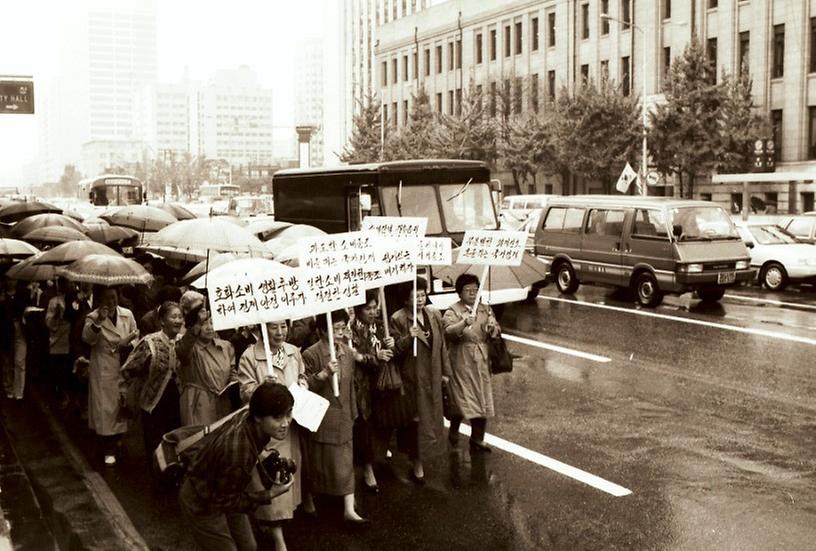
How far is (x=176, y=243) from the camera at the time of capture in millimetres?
10859

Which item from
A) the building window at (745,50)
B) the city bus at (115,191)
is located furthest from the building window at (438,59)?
the building window at (745,50)

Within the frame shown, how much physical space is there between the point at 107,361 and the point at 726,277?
13.4 m

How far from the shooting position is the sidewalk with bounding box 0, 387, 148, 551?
6.98 metres

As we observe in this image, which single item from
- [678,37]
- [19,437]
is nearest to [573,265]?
[19,437]

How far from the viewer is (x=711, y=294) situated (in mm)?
19969

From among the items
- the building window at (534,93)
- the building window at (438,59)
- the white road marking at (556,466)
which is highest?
the building window at (438,59)

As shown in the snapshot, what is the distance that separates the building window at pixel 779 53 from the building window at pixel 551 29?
16.6 meters

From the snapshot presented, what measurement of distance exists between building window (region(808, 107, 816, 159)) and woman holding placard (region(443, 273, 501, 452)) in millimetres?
37854

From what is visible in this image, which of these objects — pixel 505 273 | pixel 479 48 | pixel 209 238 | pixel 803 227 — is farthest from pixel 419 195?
pixel 479 48

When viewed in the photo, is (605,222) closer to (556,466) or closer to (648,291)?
(648,291)

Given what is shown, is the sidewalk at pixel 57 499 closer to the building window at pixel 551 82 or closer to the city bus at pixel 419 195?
the city bus at pixel 419 195

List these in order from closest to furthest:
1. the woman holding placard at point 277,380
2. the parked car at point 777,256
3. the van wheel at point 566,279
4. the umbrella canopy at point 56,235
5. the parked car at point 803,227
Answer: the woman holding placard at point 277,380 → the umbrella canopy at point 56,235 → the van wheel at point 566,279 → the parked car at point 777,256 → the parked car at point 803,227

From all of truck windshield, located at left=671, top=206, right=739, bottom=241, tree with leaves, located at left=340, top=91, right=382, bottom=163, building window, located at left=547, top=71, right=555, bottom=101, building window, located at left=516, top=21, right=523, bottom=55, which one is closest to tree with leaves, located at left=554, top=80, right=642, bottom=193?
building window, located at left=547, top=71, right=555, bottom=101

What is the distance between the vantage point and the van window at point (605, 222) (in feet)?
65.1
